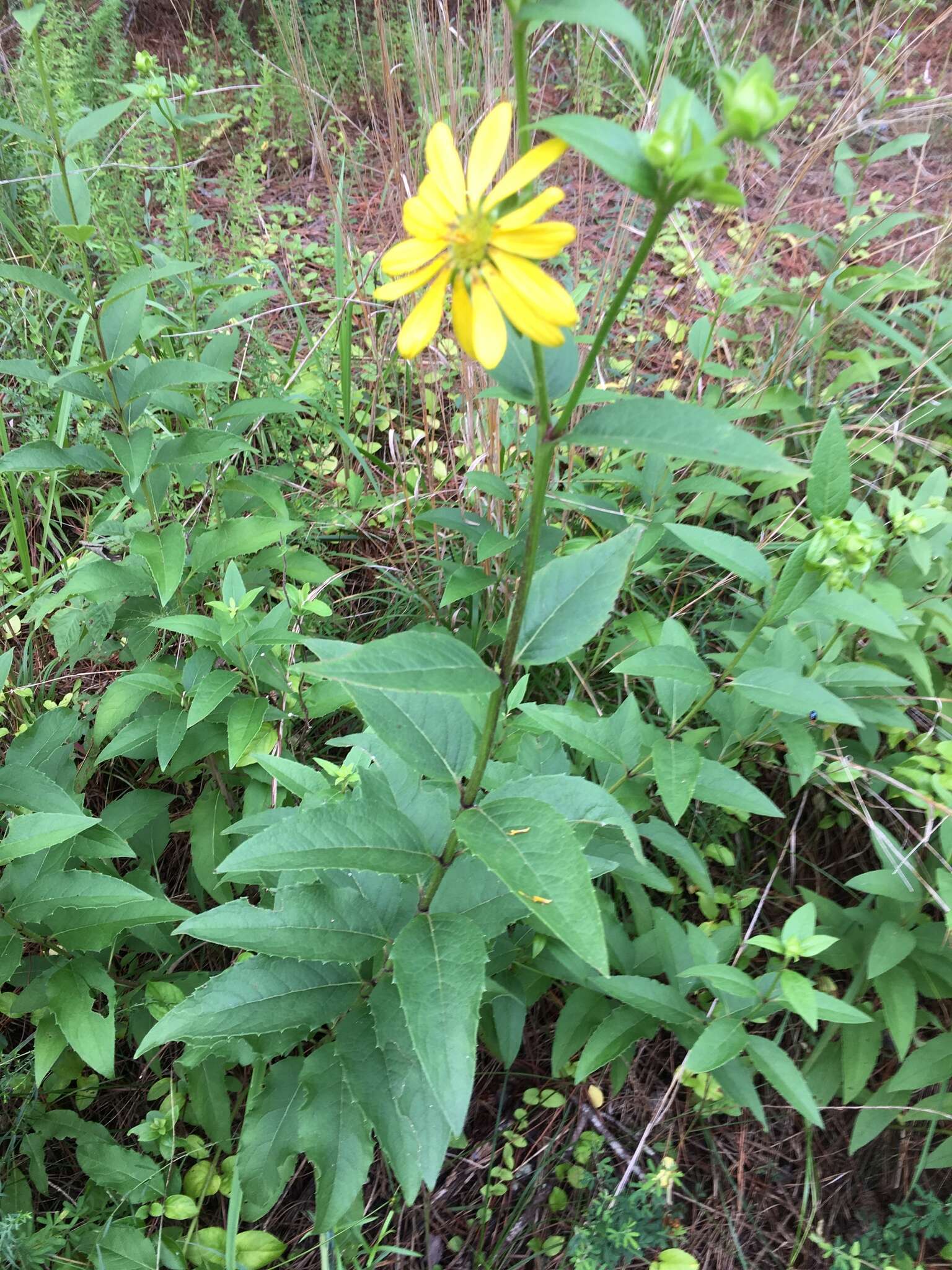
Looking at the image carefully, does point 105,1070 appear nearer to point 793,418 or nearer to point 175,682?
point 175,682

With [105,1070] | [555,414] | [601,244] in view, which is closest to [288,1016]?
[105,1070]

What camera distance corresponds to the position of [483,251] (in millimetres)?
707

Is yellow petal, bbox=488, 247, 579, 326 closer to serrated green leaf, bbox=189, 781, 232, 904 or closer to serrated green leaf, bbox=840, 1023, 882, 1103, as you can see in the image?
serrated green leaf, bbox=189, 781, 232, 904

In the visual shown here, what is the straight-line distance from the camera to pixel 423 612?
2336mm

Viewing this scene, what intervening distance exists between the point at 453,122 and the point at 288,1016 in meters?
2.20

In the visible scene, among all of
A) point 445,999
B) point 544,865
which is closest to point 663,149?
point 544,865

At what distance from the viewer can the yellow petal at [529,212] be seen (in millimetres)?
652

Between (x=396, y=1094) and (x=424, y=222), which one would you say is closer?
(x=424, y=222)

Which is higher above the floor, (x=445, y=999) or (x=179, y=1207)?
(x=445, y=999)

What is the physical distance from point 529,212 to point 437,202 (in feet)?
0.36

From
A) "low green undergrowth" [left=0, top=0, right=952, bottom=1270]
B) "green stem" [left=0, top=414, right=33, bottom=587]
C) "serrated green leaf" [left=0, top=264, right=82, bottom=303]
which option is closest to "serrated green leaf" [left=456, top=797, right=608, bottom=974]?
"low green undergrowth" [left=0, top=0, right=952, bottom=1270]

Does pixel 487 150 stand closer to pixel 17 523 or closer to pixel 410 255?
pixel 410 255

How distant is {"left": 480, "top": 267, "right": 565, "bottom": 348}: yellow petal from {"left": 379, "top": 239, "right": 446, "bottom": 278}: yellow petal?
0.08 m

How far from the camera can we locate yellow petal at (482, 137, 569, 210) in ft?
2.09
